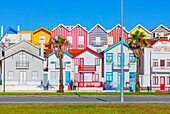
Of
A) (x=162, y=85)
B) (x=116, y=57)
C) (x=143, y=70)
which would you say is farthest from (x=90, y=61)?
(x=162, y=85)

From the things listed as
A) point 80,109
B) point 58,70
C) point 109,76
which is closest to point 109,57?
point 109,76

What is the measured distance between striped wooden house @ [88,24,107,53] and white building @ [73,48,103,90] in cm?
1227

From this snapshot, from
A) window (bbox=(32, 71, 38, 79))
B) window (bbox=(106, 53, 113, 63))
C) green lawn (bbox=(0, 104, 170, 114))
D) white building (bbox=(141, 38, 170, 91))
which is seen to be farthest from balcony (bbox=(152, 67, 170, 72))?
green lawn (bbox=(0, 104, 170, 114))

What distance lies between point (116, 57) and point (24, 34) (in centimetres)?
2941

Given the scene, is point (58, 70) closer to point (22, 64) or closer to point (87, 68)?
point (87, 68)

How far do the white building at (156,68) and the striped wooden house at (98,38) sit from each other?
1468 centimetres

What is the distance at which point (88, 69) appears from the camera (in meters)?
58.5

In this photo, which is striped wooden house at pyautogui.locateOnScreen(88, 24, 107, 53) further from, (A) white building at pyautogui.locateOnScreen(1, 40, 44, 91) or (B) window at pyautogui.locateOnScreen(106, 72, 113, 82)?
(A) white building at pyautogui.locateOnScreen(1, 40, 44, 91)

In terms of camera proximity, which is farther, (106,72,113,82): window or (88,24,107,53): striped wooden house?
(88,24,107,53): striped wooden house

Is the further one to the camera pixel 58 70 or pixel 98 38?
pixel 98 38

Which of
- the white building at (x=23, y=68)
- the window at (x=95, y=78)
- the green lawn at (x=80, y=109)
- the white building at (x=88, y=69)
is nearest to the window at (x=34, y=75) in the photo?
the white building at (x=23, y=68)

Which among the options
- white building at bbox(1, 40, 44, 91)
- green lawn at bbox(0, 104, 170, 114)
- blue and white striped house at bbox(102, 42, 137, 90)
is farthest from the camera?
blue and white striped house at bbox(102, 42, 137, 90)

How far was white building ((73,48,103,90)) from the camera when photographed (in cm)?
5725

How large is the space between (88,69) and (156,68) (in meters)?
11.9
